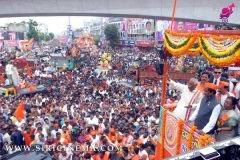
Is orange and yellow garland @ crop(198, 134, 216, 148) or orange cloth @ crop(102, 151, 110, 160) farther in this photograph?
orange cloth @ crop(102, 151, 110, 160)

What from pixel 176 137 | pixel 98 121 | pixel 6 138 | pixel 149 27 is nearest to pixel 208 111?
pixel 176 137

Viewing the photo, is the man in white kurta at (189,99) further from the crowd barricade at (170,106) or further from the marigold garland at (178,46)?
the marigold garland at (178,46)

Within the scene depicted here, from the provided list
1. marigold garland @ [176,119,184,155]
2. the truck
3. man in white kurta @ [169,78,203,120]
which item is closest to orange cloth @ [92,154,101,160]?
man in white kurta @ [169,78,203,120]

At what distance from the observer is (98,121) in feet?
28.9

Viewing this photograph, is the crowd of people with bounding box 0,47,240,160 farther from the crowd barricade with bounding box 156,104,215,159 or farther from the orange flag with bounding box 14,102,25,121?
the crowd barricade with bounding box 156,104,215,159

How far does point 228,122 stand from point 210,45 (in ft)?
3.78

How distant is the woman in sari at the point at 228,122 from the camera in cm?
391

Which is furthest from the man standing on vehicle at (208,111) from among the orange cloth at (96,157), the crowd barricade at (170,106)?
the orange cloth at (96,157)

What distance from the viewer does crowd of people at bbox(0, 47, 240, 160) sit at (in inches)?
209

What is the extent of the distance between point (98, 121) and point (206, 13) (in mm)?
10466

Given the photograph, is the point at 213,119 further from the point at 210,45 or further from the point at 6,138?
the point at 6,138

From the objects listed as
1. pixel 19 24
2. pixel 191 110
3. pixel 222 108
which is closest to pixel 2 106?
pixel 191 110

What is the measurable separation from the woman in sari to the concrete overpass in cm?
1308

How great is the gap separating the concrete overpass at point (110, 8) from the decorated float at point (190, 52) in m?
11.7
